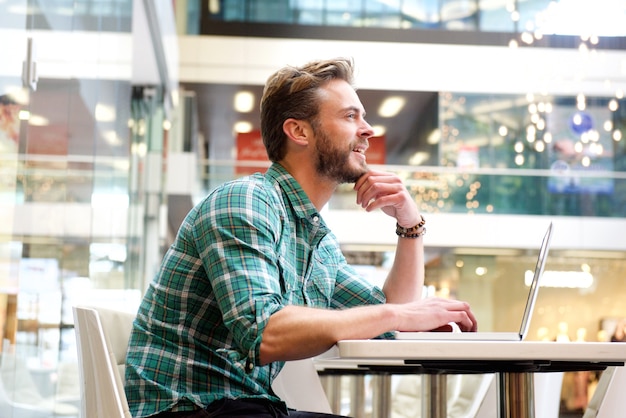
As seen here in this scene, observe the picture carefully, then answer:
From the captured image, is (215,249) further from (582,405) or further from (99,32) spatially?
(582,405)

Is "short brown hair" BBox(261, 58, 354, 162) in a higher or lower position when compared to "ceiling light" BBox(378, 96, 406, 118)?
lower

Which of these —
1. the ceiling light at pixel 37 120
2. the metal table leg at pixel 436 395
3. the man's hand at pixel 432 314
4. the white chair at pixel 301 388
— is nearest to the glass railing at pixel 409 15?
the ceiling light at pixel 37 120

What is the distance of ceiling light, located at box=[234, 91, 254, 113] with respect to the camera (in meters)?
11.2

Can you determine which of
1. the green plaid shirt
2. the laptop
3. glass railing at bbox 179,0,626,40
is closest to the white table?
the laptop

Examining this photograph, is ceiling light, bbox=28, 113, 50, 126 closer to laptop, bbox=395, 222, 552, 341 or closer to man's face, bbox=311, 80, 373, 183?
man's face, bbox=311, 80, 373, 183

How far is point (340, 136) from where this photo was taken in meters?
1.86

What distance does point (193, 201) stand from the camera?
10.2 metres

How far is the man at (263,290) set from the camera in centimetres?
133

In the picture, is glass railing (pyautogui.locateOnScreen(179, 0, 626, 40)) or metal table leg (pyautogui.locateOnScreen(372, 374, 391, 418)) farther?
glass railing (pyautogui.locateOnScreen(179, 0, 626, 40))

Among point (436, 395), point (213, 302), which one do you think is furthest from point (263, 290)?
point (436, 395)

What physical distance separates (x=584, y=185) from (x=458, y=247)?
172cm

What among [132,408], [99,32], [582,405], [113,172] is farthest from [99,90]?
[582,405]

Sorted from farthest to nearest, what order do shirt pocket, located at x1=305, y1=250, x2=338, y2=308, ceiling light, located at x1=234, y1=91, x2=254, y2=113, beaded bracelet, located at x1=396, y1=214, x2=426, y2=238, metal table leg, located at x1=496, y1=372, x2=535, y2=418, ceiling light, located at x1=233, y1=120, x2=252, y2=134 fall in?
ceiling light, located at x1=233, y1=120, x2=252, y2=134
ceiling light, located at x1=234, y1=91, x2=254, y2=113
beaded bracelet, located at x1=396, y1=214, x2=426, y2=238
shirt pocket, located at x1=305, y1=250, x2=338, y2=308
metal table leg, located at x1=496, y1=372, x2=535, y2=418

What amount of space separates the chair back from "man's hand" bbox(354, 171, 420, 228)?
680 millimetres
